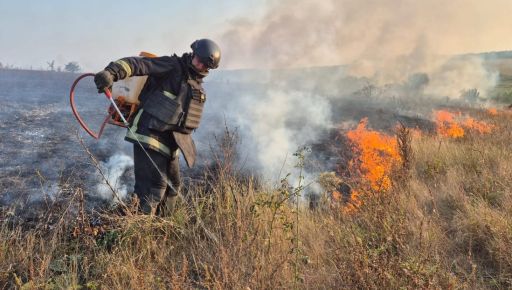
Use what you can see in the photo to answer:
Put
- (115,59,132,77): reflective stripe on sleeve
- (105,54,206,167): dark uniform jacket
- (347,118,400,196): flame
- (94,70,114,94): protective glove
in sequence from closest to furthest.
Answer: (94,70,114,94): protective glove → (115,59,132,77): reflective stripe on sleeve → (105,54,206,167): dark uniform jacket → (347,118,400,196): flame

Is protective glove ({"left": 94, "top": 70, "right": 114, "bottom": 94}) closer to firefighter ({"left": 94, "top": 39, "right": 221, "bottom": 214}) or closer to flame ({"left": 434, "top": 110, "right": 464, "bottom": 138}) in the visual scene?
firefighter ({"left": 94, "top": 39, "right": 221, "bottom": 214})

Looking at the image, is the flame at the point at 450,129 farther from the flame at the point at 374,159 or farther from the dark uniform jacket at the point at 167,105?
the dark uniform jacket at the point at 167,105

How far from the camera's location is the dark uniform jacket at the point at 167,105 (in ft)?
12.8

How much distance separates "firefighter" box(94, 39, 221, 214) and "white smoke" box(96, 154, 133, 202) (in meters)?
1.61

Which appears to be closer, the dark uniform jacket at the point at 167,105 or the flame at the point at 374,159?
the dark uniform jacket at the point at 167,105

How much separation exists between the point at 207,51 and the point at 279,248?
84.4 inches

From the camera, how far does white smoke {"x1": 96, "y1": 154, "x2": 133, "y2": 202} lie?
5.63 meters

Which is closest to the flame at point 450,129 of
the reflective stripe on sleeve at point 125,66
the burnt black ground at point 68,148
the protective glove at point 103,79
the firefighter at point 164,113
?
the burnt black ground at point 68,148

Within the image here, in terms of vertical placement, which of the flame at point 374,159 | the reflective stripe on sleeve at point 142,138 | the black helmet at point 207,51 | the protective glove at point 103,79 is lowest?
the flame at point 374,159

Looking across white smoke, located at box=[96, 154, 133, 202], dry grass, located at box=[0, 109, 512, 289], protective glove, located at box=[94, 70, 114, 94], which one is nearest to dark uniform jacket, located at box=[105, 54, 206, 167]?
protective glove, located at box=[94, 70, 114, 94]

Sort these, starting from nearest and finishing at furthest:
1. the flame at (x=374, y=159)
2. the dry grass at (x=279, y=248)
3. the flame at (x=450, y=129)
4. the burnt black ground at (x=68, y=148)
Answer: the dry grass at (x=279, y=248)
the burnt black ground at (x=68, y=148)
the flame at (x=374, y=159)
the flame at (x=450, y=129)

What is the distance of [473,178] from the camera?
5316 millimetres

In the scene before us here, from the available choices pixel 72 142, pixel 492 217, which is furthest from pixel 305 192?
pixel 72 142

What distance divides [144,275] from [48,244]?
4.09ft
